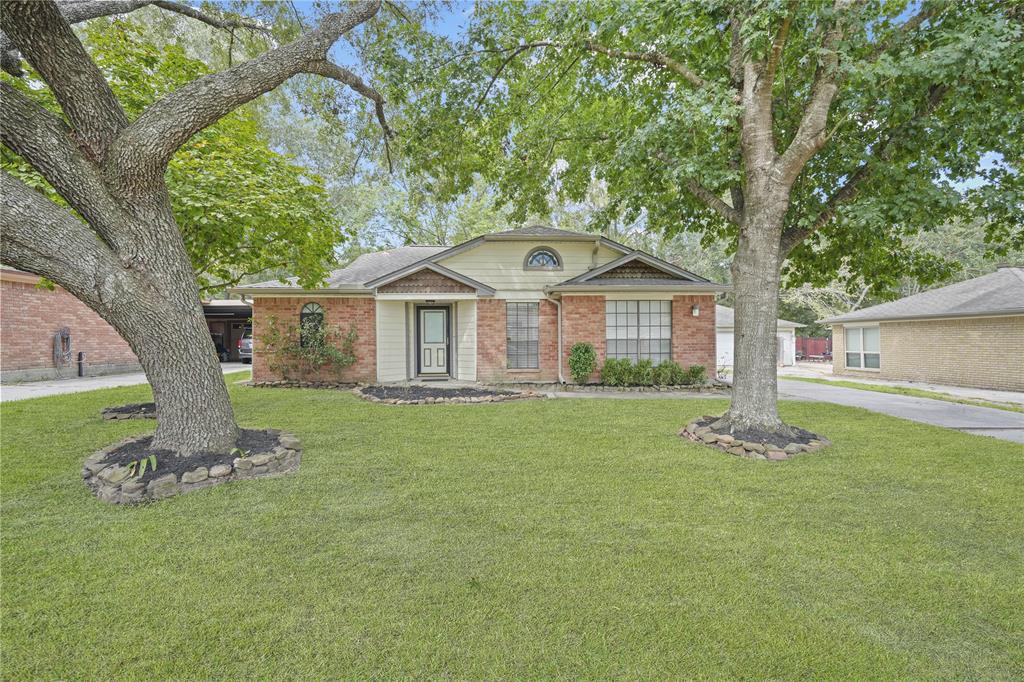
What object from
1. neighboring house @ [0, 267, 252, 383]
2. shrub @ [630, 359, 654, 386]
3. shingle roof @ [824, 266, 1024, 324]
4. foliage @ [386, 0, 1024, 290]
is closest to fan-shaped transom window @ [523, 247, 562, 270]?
foliage @ [386, 0, 1024, 290]

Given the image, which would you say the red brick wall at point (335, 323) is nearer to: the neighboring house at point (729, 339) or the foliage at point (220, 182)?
the foliage at point (220, 182)

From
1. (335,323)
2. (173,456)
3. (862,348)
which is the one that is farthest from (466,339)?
(862,348)

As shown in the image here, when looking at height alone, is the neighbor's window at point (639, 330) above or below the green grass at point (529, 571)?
above

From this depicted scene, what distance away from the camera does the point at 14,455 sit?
538cm

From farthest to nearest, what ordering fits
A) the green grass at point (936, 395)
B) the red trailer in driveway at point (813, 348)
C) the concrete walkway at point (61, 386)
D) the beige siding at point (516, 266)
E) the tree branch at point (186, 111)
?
the red trailer in driveway at point (813, 348) < the beige siding at point (516, 266) < the concrete walkway at point (61, 386) < the green grass at point (936, 395) < the tree branch at point (186, 111)

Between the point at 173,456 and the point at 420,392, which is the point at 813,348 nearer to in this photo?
the point at 420,392

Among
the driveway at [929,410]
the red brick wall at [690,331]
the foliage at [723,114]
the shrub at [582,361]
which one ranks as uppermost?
the foliage at [723,114]

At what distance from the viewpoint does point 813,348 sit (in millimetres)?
31547

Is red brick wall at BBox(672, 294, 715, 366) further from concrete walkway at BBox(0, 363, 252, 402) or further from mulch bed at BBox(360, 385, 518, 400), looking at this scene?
concrete walkway at BBox(0, 363, 252, 402)

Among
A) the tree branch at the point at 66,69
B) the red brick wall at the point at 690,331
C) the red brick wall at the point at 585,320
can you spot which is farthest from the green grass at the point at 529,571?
the red brick wall at the point at 690,331

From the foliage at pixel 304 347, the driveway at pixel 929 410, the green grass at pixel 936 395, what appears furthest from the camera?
the foliage at pixel 304 347

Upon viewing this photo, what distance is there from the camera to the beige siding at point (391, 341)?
41.4 feet

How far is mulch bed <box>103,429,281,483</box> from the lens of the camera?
4.46 metres

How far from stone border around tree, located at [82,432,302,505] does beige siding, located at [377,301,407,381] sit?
747 centimetres
